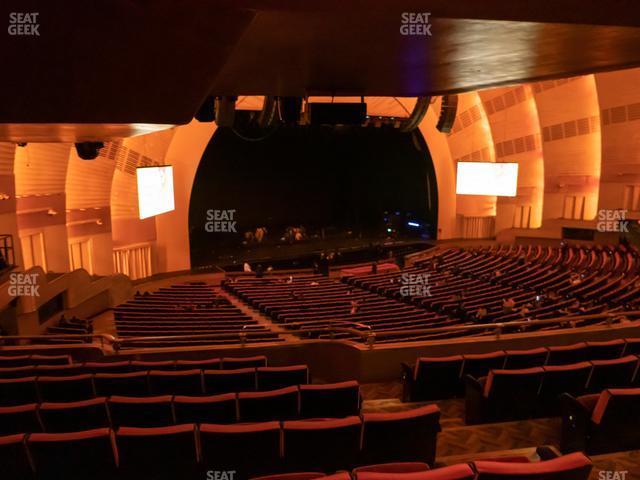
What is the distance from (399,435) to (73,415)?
A: 9.02 ft

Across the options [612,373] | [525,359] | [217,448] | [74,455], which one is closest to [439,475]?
[217,448]

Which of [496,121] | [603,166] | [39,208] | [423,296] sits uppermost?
[496,121]

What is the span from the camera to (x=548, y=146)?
73.5ft

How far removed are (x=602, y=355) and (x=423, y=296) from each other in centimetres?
776

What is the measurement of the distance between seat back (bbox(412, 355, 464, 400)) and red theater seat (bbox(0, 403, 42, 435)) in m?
3.78

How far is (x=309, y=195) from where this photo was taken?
1035 inches

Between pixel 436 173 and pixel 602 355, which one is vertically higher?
pixel 436 173

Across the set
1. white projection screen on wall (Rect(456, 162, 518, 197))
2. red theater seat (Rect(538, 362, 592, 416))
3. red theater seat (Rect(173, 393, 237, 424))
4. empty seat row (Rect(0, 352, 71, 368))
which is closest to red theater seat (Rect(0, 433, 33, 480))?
red theater seat (Rect(173, 393, 237, 424))

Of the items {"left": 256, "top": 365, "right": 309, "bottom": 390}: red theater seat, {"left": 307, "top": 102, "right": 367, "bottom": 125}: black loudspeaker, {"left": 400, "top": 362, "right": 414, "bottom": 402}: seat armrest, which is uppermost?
{"left": 307, "top": 102, "right": 367, "bottom": 125}: black loudspeaker

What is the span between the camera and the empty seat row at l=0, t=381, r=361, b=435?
3.95 meters

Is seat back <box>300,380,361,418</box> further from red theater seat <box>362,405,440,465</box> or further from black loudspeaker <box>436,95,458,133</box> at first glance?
black loudspeaker <box>436,95,458,133</box>

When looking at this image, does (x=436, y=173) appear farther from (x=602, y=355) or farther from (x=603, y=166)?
(x=602, y=355)

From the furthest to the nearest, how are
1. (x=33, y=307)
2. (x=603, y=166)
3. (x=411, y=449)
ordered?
(x=603, y=166) < (x=33, y=307) < (x=411, y=449)

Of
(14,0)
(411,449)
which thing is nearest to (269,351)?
(411,449)
